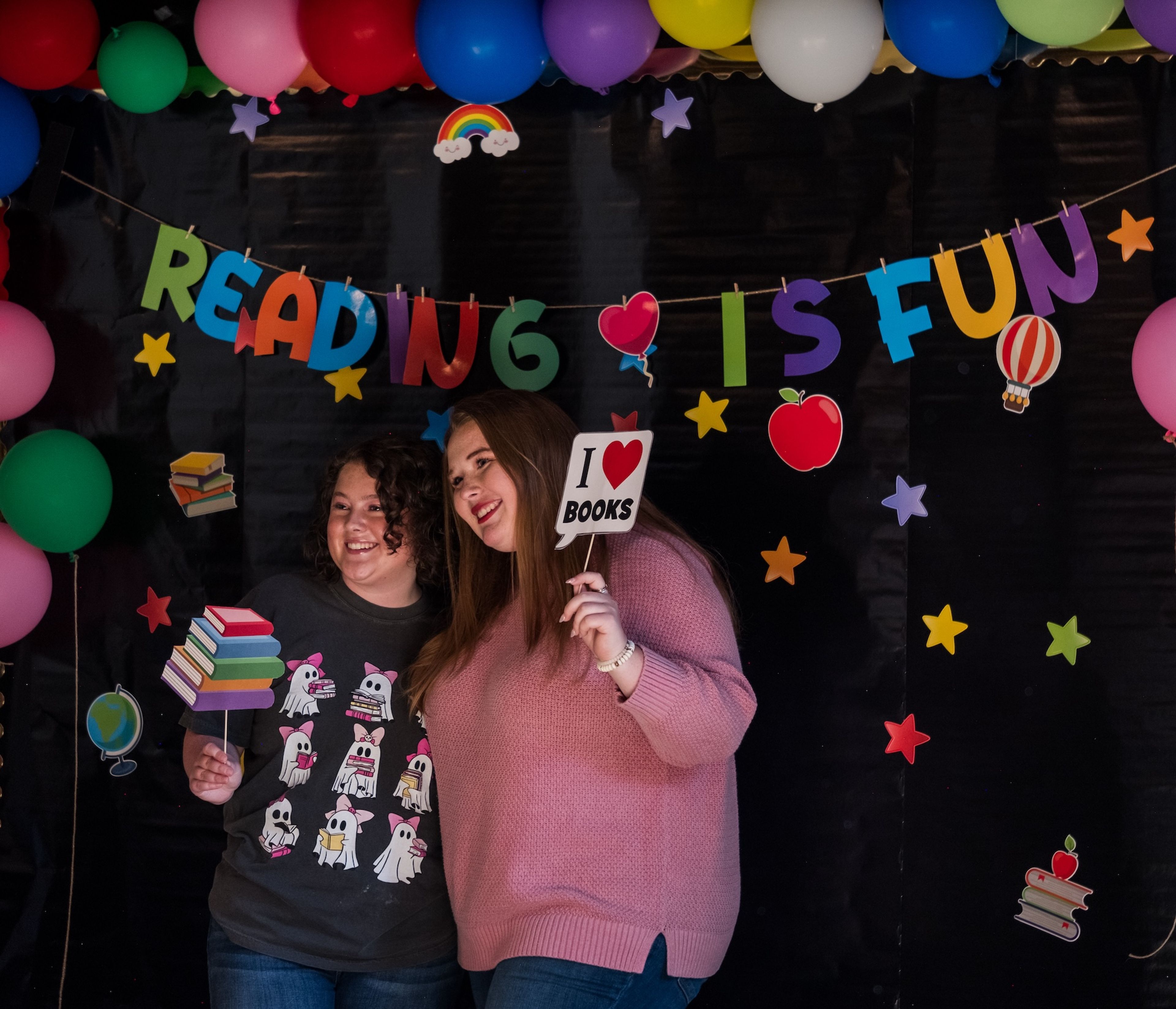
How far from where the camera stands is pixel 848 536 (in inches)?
112

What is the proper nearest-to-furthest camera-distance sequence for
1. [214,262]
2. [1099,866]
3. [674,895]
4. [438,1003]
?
[674,895]
[438,1003]
[1099,866]
[214,262]

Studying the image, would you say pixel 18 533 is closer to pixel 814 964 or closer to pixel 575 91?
pixel 575 91

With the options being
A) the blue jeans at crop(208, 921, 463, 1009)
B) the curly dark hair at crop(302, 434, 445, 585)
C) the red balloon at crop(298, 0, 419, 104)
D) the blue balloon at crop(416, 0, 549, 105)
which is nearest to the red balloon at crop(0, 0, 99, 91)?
the red balloon at crop(298, 0, 419, 104)

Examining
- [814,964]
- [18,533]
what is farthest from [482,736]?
[18,533]

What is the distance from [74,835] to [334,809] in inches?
53.4

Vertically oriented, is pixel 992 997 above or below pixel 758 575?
below

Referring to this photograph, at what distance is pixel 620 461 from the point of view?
2.04 meters

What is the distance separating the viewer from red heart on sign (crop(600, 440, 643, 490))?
2.03 m

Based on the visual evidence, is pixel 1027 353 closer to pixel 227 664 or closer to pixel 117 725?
pixel 227 664

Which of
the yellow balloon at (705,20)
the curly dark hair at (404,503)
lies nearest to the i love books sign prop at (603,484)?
the curly dark hair at (404,503)

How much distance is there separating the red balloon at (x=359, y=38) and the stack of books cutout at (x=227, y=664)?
1.25 m

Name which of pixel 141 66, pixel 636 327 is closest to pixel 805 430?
pixel 636 327

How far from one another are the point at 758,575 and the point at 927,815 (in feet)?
2.28

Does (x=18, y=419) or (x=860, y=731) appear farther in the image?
(x=18, y=419)
